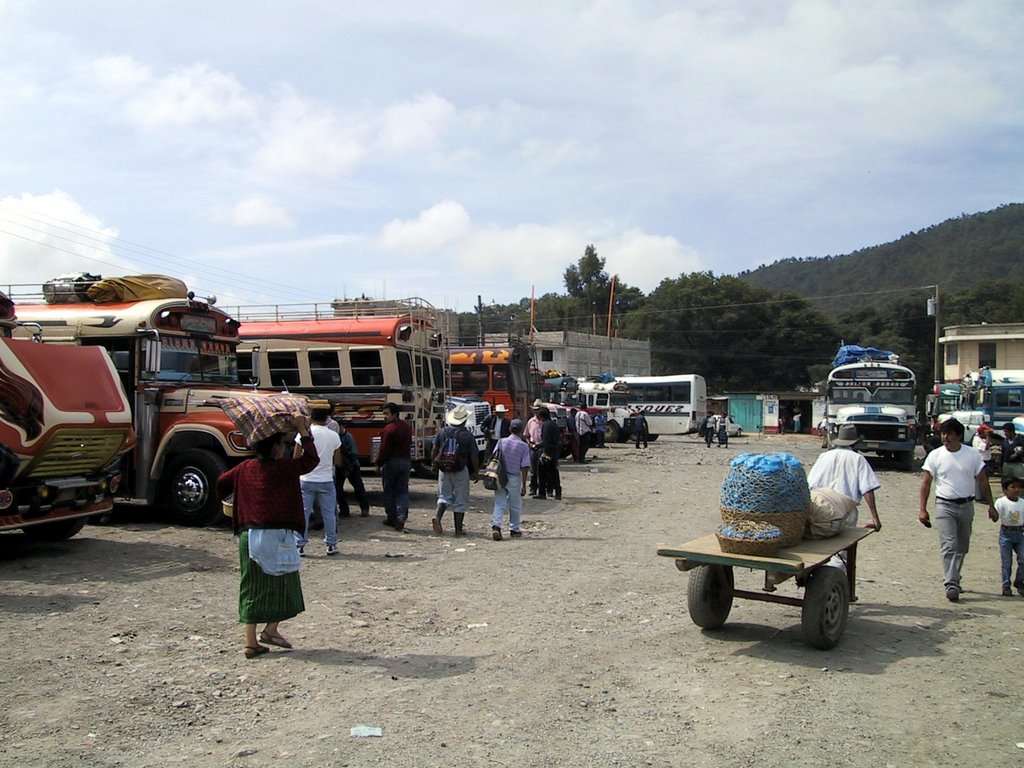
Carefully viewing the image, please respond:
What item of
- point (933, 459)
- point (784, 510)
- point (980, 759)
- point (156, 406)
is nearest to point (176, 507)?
point (156, 406)

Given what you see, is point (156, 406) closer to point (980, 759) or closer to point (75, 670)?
point (75, 670)

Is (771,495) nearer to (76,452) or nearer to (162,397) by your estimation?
(76,452)

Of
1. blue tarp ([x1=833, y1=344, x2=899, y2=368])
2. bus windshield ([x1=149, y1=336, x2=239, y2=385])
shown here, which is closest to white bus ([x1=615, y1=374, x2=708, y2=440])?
blue tarp ([x1=833, y1=344, x2=899, y2=368])

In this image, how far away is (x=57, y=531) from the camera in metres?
10.6

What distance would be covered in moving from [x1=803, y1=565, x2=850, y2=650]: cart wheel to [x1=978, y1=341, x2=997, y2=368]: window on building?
51.2 meters

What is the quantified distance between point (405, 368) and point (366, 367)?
724mm

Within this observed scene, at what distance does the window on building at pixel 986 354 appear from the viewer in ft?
170

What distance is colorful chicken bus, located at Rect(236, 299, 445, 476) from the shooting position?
1670cm

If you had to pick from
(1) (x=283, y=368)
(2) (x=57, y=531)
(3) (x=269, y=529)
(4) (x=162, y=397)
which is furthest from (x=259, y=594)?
(1) (x=283, y=368)

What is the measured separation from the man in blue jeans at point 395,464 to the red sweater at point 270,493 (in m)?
5.59

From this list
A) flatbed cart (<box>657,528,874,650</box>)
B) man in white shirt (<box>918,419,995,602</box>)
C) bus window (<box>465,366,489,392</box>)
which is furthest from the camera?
bus window (<box>465,366,489,392</box>)

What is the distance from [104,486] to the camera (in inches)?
398

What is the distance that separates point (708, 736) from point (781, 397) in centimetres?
5256

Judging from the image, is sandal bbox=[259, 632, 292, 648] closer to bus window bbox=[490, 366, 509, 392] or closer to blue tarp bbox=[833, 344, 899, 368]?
bus window bbox=[490, 366, 509, 392]
